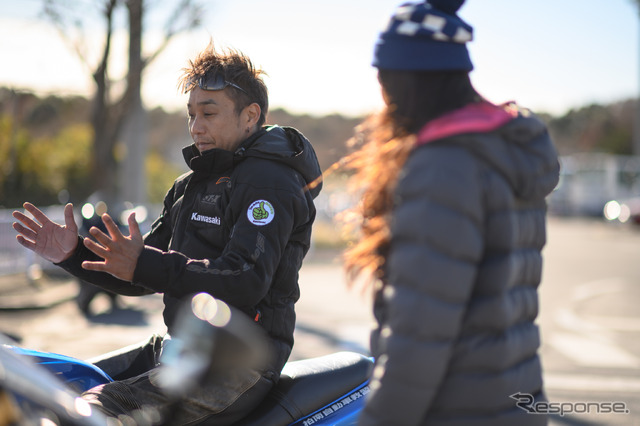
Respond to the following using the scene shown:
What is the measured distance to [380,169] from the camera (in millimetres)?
1788

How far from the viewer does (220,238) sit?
240 centimetres

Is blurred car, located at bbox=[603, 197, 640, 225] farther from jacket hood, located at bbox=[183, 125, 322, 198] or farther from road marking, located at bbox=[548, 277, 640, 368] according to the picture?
jacket hood, located at bbox=[183, 125, 322, 198]

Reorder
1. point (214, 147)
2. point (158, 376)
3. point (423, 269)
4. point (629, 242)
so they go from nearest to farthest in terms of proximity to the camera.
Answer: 1. point (423, 269)
2. point (158, 376)
3. point (214, 147)
4. point (629, 242)

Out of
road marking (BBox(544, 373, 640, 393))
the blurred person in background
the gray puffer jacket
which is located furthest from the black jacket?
road marking (BBox(544, 373, 640, 393))

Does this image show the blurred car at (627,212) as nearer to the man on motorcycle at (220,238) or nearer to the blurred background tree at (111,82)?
the blurred background tree at (111,82)

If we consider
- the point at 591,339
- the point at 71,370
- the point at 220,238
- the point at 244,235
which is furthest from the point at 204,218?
the point at 591,339

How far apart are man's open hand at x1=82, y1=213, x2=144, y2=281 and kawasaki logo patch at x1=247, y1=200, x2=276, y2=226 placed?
379mm

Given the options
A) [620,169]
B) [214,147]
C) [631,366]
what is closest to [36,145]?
[631,366]

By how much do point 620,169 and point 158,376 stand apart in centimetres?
4293

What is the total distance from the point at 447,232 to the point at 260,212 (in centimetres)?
86

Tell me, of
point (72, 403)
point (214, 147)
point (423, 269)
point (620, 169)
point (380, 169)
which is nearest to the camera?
point (72, 403)

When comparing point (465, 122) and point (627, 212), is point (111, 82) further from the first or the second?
point (627, 212)

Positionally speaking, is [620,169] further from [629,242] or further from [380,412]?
[380,412]

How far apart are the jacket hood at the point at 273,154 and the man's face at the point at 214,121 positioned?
0.09 meters
